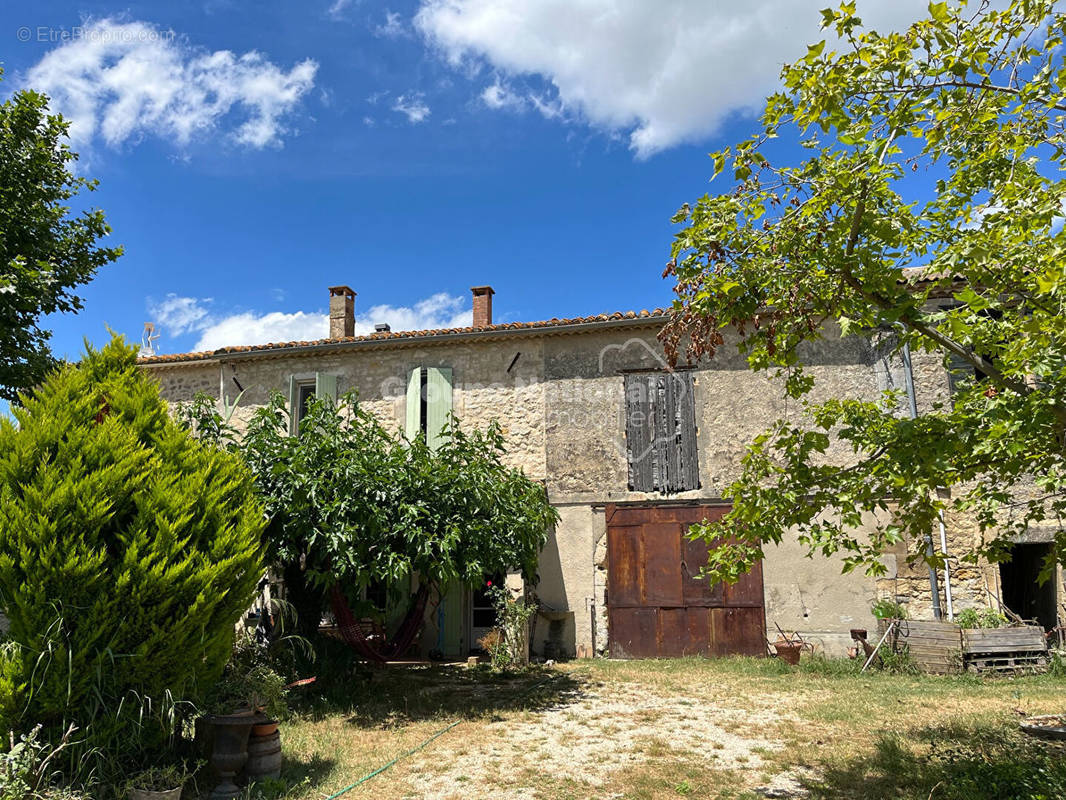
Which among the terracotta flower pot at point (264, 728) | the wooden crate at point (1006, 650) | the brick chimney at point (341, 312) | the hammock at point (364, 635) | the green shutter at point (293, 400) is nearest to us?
the terracotta flower pot at point (264, 728)

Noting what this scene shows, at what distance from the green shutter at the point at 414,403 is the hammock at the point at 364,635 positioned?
13.5ft

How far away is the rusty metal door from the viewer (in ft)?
37.3

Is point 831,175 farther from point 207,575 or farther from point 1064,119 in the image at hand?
point 207,575

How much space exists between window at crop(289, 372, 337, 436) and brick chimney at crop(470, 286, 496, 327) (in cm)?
275

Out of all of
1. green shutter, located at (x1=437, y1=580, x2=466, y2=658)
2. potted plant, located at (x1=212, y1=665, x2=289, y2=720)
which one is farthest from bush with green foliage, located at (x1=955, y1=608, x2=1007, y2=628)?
potted plant, located at (x1=212, y1=665, x2=289, y2=720)

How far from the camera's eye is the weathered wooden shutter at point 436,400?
41.1 feet

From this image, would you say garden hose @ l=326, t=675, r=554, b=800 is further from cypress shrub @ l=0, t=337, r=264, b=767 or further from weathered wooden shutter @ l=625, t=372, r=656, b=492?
weathered wooden shutter @ l=625, t=372, r=656, b=492

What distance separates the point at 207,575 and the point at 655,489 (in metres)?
8.33

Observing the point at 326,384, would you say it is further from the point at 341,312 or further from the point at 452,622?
the point at 452,622

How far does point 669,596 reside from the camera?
11.6 meters

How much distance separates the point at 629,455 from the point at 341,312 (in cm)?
617

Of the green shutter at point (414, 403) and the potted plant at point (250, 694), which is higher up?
the green shutter at point (414, 403)

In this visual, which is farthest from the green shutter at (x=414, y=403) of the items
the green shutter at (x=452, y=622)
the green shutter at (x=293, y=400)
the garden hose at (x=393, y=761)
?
the garden hose at (x=393, y=761)

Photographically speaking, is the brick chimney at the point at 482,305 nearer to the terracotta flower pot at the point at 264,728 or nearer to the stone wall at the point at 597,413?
the stone wall at the point at 597,413
